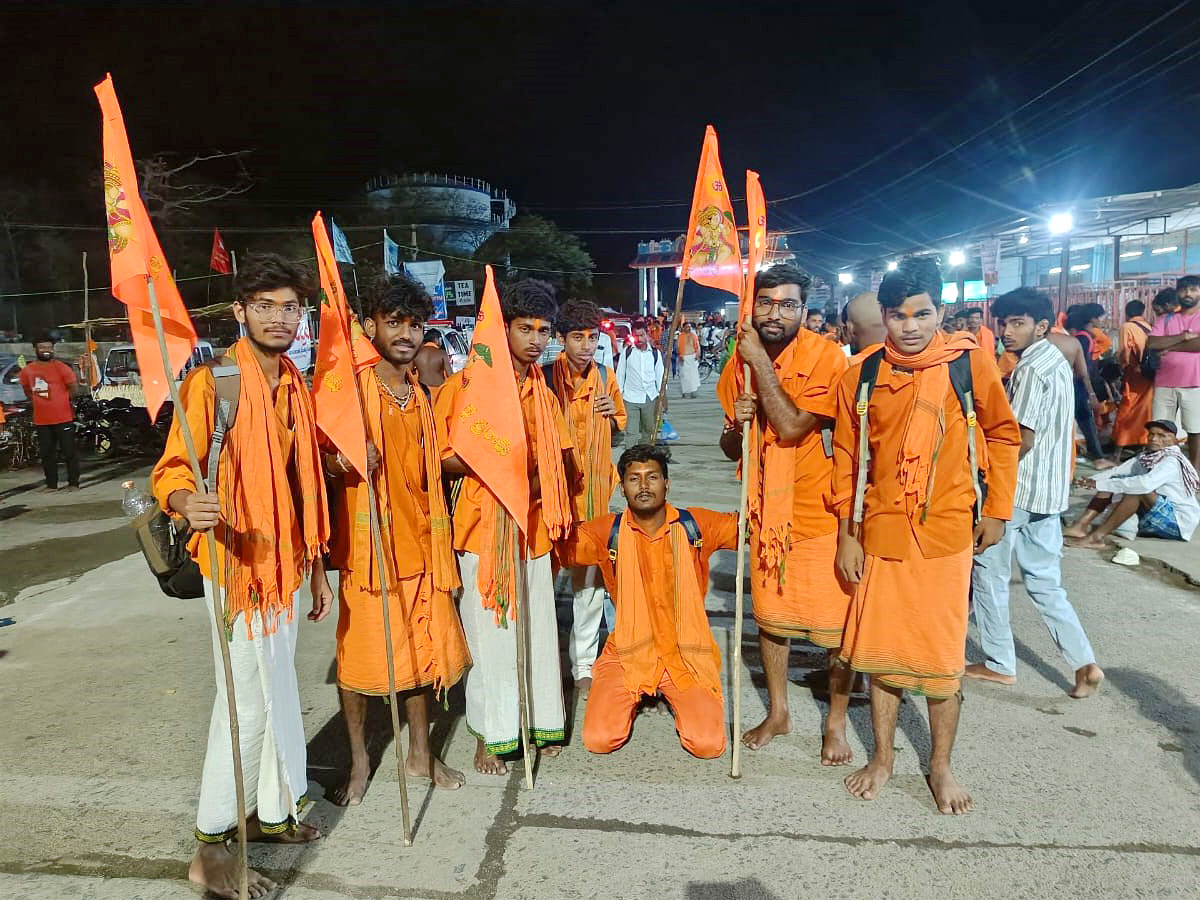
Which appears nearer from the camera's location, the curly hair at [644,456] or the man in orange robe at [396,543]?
the man in orange robe at [396,543]

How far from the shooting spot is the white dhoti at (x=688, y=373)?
18005 millimetres

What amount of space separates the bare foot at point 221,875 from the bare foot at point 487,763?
90cm

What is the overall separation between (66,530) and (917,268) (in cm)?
820

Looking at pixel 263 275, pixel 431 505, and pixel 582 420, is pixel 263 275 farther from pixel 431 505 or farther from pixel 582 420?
pixel 582 420

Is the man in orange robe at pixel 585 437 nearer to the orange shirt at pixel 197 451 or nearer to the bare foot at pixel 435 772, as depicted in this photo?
the bare foot at pixel 435 772

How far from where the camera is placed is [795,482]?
10.6 feet

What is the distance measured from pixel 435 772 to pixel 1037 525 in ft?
10.2

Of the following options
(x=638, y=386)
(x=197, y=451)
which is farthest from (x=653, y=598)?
(x=638, y=386)

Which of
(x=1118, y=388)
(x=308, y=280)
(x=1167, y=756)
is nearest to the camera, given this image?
(x=308, y=280)

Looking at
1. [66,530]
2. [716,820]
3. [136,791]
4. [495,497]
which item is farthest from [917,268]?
[66,530]

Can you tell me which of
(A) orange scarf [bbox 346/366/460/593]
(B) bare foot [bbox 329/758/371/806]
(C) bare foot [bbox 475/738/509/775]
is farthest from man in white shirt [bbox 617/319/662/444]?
(B) bare foot [bbox 329/758/371/806]

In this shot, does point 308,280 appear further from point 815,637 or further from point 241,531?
point 815,637

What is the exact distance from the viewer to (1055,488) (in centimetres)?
382

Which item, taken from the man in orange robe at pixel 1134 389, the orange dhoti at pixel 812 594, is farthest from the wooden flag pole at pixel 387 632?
the man in orange robe at pixel 1134 389
